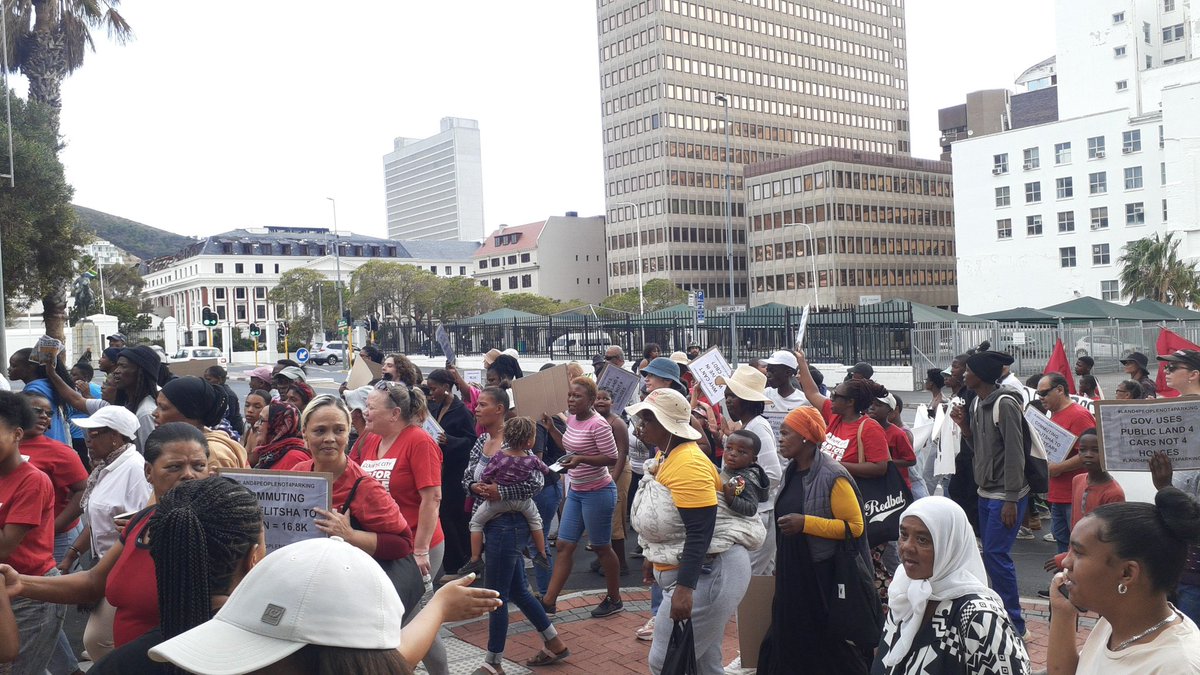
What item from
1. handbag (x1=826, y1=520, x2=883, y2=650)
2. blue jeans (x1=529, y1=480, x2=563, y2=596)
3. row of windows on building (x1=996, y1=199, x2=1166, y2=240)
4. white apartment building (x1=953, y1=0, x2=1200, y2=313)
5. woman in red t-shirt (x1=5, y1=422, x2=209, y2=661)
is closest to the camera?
woman in red t-shirt (x1=5, y1=422, x2=209, y2=661)

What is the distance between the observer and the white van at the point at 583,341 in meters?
33.3

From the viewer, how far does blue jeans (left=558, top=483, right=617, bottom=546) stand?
6902 millimetres

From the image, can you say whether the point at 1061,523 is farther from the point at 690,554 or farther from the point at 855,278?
the point at 855,278

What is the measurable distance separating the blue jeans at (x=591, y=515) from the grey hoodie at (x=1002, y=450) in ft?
8.47

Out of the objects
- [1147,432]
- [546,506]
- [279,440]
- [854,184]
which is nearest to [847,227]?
[854,184]

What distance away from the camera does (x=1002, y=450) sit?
6.22 m

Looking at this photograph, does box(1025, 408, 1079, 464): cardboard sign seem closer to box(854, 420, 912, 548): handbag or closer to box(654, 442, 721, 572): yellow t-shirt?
box(854, 420, 912, 548): handbag

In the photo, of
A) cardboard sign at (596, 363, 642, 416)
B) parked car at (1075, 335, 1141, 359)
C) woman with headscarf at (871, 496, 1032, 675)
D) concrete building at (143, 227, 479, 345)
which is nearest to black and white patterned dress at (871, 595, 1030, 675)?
woman with headscarf at (871, 496, 1032, 675)

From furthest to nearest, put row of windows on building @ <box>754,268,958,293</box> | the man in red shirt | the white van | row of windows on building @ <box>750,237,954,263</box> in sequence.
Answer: row of windows on building @ <box>754,268,958,293</box> → row of windows on building @ <box>750,237,954,263</box> → the white van → the man in red shirt

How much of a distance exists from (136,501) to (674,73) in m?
96.4

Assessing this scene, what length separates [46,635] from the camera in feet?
13.6

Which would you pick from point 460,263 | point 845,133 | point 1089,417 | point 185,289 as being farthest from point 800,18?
point 1089,417

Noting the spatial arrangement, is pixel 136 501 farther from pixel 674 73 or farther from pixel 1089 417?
pixel 674 73

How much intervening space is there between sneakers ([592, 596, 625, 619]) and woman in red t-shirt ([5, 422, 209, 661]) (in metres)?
3.85
